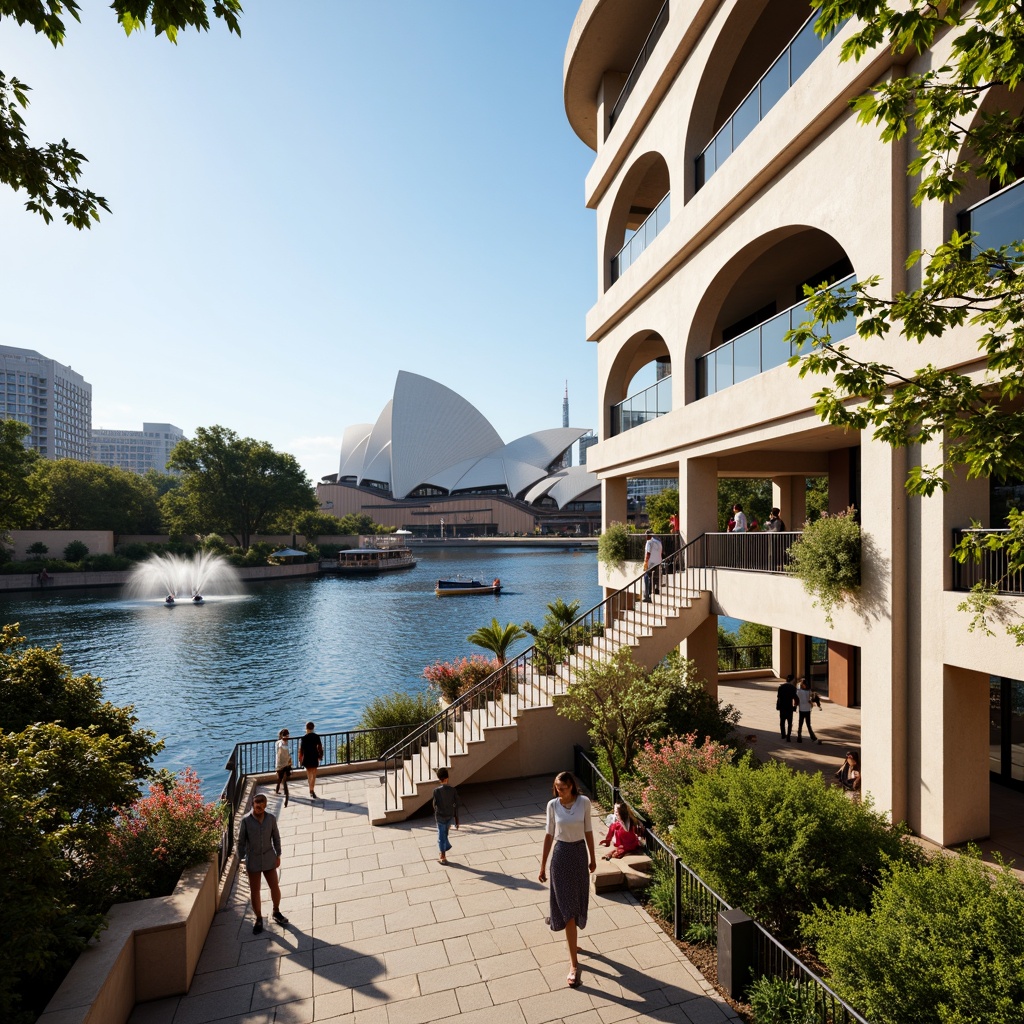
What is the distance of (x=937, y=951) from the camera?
4371mm

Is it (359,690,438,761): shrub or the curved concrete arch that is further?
(359,690,438,761): shrub

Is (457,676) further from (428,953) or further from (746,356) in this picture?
(746,356)

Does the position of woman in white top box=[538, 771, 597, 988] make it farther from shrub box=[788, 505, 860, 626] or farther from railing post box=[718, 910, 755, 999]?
shrub box=[788, 505, 860, 626]

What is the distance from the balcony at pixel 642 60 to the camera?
14.0 metres

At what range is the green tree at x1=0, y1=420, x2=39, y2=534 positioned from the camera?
42.3 m

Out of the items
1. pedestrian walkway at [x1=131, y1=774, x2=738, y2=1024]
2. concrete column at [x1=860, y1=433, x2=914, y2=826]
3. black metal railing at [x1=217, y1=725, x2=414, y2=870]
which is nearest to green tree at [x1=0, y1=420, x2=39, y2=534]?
black metal railing at [x1=217, y1=725, x2=414, y2=870]

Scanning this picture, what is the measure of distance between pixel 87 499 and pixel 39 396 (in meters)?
111

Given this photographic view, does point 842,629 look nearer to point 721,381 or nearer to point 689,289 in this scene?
point 721,381

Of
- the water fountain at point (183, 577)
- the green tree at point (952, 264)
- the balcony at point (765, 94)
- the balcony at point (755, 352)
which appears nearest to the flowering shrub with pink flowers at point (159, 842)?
the green tree at point (952, 264)

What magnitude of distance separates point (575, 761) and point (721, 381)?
8044 millimetres

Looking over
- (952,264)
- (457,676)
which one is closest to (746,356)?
(952,264)

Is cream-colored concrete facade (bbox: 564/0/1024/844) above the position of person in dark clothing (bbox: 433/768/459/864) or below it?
above

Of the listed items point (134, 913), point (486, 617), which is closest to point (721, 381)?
point (134, 913)

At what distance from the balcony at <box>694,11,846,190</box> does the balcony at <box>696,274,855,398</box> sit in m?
3.34
